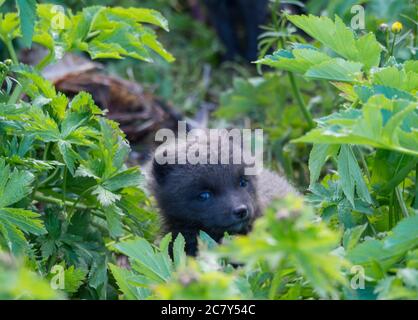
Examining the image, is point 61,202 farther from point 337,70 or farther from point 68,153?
point 337,70

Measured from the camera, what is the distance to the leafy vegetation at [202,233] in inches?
88.0

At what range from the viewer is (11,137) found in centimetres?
368

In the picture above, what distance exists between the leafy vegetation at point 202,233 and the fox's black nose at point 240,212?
61 centimetres

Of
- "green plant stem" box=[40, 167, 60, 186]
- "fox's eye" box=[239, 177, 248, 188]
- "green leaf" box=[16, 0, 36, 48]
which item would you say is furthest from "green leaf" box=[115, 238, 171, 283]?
"fox's eye" box=[239, 177, 248, 188]

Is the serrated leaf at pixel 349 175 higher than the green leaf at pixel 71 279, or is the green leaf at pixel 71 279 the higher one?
the serrated leaf at pixel 349 175

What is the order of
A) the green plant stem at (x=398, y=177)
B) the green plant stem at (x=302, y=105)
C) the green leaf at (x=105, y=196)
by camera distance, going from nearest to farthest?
the green plant stem at (x=398, y=177) < the green leaf at (x=105, y=196) < the green plant stem at (x=302, y=105)

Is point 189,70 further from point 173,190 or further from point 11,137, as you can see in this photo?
point 11,137

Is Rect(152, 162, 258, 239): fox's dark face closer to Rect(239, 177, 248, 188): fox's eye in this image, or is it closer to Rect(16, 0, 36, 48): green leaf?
Rect(239, 177, 248, 188): fox's eye

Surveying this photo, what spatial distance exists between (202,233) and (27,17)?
4.01 ft

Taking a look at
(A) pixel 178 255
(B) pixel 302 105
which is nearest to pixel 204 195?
(B) pixel 302 105

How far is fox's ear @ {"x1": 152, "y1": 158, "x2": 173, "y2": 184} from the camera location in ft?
16.1

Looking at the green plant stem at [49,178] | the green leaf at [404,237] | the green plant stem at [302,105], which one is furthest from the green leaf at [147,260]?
the green plant stem at [302,105]

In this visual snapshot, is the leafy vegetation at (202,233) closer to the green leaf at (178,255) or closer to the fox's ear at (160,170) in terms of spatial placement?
the green leaf at (178,255)
